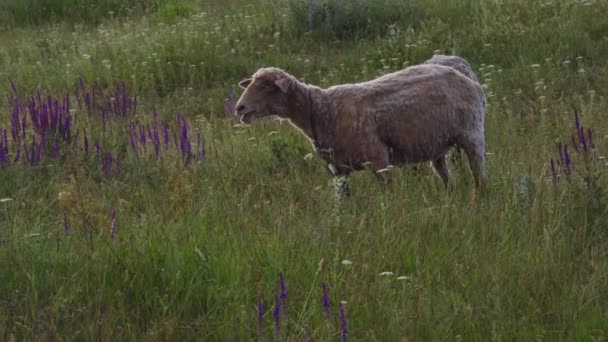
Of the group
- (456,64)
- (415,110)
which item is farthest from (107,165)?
(456,64)

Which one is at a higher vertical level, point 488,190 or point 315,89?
point 315,89

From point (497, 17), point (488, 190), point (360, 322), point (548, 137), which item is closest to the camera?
point (360, 322)

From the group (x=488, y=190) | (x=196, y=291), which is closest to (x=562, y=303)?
(x=196, y=291)

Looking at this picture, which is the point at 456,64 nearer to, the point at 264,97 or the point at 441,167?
the point at 441,167

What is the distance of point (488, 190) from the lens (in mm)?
6188

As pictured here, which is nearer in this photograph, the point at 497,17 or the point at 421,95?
the point at 421,95

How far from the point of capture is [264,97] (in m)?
6.90

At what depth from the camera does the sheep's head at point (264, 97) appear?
6863 mm

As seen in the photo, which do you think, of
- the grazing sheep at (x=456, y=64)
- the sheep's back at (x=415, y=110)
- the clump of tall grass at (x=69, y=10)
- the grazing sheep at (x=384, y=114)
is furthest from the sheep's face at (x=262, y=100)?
the clump of tall grass at (x=69, y=10)

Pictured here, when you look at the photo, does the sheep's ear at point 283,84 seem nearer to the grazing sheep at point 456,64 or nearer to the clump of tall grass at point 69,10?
the grazing sheep at point 456,64

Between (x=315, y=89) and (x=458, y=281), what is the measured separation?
2972mm

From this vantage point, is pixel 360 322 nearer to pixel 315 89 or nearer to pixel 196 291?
pixel 196 291

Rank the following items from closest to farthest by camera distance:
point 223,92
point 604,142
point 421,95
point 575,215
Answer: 1. point 575,215
2. point 421,95
3. point 604,142
4. point 223,92

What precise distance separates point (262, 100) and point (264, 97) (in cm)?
3
